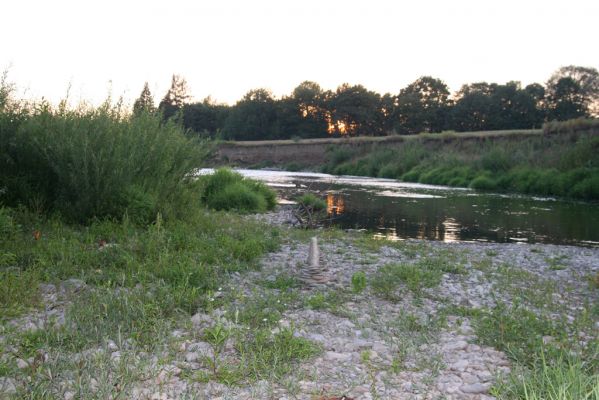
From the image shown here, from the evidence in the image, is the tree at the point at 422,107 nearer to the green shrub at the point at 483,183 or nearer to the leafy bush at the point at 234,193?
the green shrub at the point at 483,183

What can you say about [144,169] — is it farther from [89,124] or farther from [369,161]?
[369,161]

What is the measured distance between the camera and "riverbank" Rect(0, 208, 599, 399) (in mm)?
4449

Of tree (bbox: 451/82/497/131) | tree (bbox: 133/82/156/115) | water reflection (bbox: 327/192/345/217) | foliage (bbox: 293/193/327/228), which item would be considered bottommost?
water reflection (bbox: 327/192/345/217)

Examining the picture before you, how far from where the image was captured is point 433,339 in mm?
5680

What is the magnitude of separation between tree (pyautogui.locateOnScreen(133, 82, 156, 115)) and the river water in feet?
22.0

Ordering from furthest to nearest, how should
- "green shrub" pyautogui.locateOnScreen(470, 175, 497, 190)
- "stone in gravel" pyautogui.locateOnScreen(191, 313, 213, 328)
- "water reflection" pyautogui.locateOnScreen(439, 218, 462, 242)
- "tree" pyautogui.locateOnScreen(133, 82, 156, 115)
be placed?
"green shrub" pyautogui.locateOnScreen(470, 175, 497, 190) → "water reflection" pyautogui.locateOnScreen(439, 218, 462, 242) → "tree" pyautogui.locateOnScreen(133, 82, 156, 115) → "stone in gravel" pyautogui.locateOnScreen(191, 313, 213, 328)

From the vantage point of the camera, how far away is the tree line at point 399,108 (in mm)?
76250

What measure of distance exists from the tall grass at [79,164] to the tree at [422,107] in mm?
79048

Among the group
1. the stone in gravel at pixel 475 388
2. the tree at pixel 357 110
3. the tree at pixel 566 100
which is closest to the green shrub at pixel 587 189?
the stone in gravel at pixel 475 388

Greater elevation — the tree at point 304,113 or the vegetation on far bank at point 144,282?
the tree at point 304,113

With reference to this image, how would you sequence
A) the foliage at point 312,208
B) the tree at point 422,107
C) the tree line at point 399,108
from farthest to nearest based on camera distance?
the tree at point 422,107 < the tree line at point 399,108 < the foliage at point 312,208

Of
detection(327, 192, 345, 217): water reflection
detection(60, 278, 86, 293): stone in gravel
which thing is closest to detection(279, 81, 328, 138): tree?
detection(327, 192, 345, 217): water reflection

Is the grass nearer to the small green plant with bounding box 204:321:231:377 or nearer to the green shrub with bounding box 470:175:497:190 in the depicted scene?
the small green plant with bounding box 204:321:231:377

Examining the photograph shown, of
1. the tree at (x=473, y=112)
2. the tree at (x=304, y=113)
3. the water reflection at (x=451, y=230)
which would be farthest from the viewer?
the tree at (x=304, y=113)
